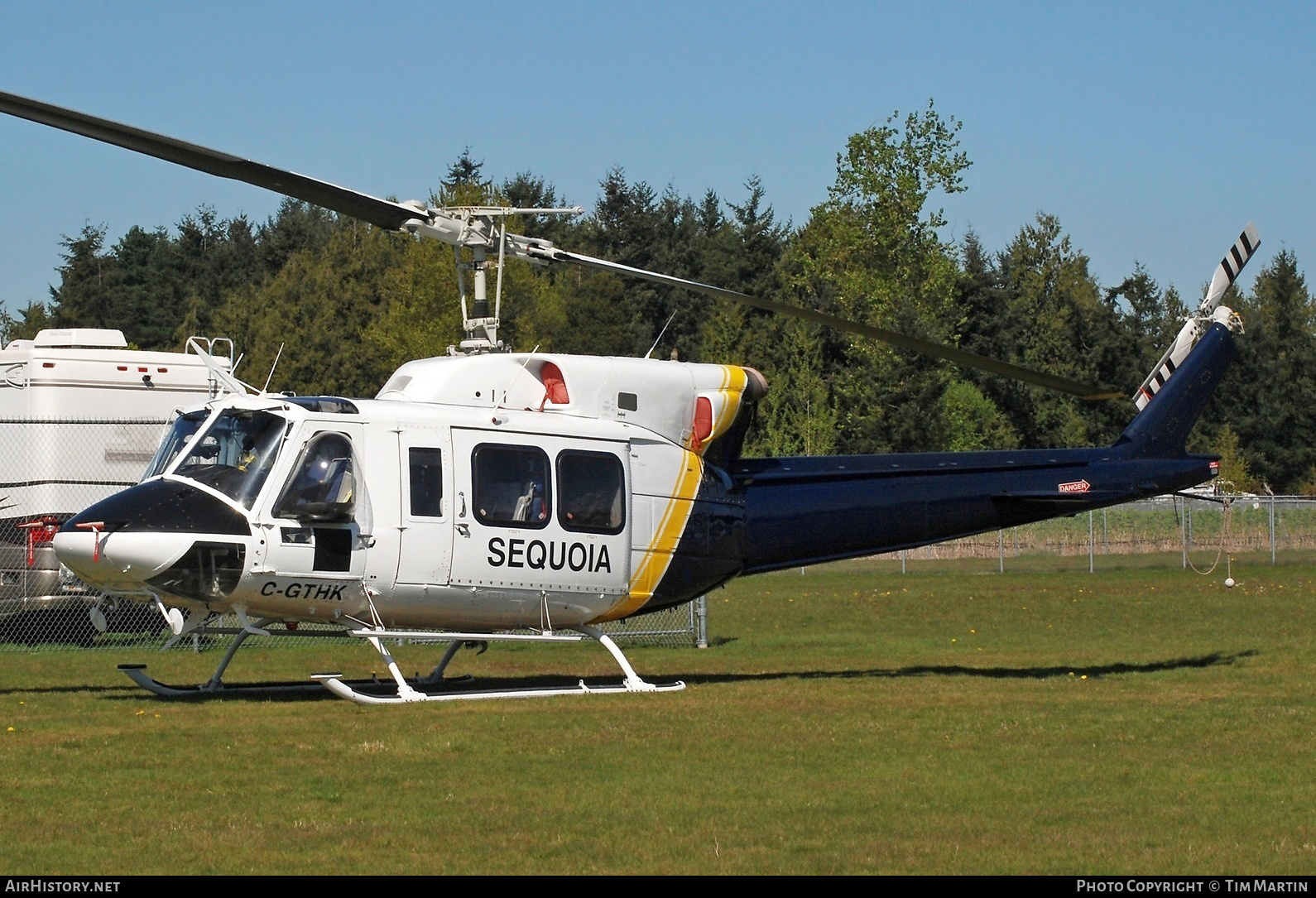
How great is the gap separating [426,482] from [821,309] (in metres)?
52.4

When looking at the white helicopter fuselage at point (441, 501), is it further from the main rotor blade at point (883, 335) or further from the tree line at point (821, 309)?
the tree line at point (821, 309)

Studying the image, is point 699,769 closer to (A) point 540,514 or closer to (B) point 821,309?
(A) point 540,514

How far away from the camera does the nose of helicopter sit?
1259 centimetres

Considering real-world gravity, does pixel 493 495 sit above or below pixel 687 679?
above

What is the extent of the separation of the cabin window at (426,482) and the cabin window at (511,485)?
30cm

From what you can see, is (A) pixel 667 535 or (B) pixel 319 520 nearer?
(B) pixel 319 520

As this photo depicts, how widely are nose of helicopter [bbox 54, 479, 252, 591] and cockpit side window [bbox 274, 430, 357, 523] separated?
437 millimetres

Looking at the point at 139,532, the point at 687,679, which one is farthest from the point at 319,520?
the point at 687,679

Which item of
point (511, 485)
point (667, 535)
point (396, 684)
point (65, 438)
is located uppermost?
point (65, 438)

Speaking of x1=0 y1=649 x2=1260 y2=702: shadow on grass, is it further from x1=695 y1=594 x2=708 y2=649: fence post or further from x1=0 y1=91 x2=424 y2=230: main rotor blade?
x1=0 y1=91 x2=424 y2=230: main rotor blade

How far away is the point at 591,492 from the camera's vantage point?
14.3 metres

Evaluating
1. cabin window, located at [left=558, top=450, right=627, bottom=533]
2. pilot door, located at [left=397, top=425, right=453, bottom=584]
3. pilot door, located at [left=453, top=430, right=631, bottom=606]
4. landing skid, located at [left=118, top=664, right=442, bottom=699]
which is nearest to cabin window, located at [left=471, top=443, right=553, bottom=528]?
pilot door, located at [left=453, top=430, right=631, bottom=606]

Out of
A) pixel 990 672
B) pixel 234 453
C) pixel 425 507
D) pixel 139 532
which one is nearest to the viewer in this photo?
pixel 139 532

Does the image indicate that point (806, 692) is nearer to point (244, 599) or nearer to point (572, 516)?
point (572, 516)
